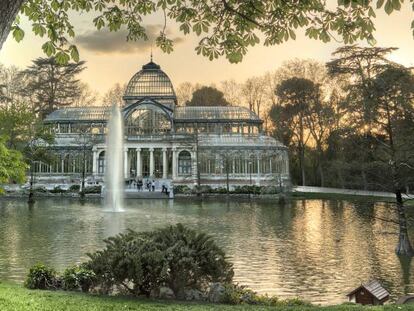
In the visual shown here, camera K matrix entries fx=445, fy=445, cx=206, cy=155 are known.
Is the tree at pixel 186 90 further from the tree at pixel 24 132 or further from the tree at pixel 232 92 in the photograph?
the tree at pixel 24 132

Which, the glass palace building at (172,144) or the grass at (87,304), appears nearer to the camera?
the grass at (87,304)

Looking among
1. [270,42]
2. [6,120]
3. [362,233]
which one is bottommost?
[362,233]

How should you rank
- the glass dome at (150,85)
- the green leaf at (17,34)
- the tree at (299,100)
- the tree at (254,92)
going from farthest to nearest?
the tree at (254,92) < the glass dome at (150,85) < the tree at (299,100) < the green leaf at (17,34)

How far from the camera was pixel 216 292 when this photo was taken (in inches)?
293

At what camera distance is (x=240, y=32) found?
6184 millimetres

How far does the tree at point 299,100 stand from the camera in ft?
170

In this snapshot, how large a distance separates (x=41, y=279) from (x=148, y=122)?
4691 cm

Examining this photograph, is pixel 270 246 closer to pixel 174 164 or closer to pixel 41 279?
pixel 41 279

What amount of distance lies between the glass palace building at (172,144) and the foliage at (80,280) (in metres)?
39.3

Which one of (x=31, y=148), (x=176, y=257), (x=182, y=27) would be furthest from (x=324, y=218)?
(x=31, y=148)

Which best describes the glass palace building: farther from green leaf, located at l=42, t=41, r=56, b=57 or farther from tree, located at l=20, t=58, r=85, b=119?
green leaf, located at l=42, t=41, r=56, b=57

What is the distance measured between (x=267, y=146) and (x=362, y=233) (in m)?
32.8

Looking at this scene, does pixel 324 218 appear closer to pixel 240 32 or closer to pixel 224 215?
pixel 224 215

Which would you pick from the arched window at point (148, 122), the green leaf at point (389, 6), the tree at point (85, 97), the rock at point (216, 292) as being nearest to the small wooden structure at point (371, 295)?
the rock at point (216, 292)
